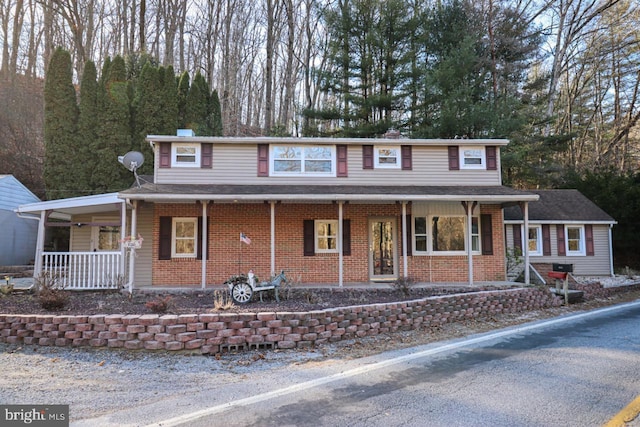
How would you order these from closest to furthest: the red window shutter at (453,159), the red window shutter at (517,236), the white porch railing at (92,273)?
the white porch railing at (92,273) → the red window shutter at (453,159) → the red window shutter at (517,236)

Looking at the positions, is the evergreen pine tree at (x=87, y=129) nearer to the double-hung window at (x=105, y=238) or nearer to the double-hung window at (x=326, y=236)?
the double-hung window at (x=105, y=238)

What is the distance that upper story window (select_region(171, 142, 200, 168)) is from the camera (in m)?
12.4

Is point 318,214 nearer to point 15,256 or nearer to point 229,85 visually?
point 15,256

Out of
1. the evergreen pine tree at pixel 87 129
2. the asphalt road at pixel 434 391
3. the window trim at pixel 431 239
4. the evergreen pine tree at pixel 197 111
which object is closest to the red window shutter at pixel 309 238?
the window trim at pixel 431 239

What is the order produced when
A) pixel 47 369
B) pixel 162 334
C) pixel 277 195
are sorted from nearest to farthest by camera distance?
pixel 47 369, pixel 162 334, pixel 277 195

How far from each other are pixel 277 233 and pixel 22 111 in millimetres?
19210

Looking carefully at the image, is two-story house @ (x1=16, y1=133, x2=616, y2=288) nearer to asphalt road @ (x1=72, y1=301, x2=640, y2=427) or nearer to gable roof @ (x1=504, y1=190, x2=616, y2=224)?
gable roof @ (x1=504, y1=190, x2=616, y2=224)

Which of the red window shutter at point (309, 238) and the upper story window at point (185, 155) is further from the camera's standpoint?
the upper story window at point (185, 155)

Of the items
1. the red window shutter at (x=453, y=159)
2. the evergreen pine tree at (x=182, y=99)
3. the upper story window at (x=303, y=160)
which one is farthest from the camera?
the evergreen pine tree at (x=182, y=99)

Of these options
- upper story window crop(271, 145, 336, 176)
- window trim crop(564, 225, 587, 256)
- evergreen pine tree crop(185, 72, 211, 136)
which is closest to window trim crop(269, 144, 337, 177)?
upper story window crop(271, 145, 336, 176)

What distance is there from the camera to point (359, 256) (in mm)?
12406

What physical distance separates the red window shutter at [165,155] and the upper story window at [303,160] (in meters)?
3.25

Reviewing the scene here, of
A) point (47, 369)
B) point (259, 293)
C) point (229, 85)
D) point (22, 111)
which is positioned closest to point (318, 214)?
point (259, 293)

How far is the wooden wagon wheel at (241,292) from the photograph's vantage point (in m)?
8.82
